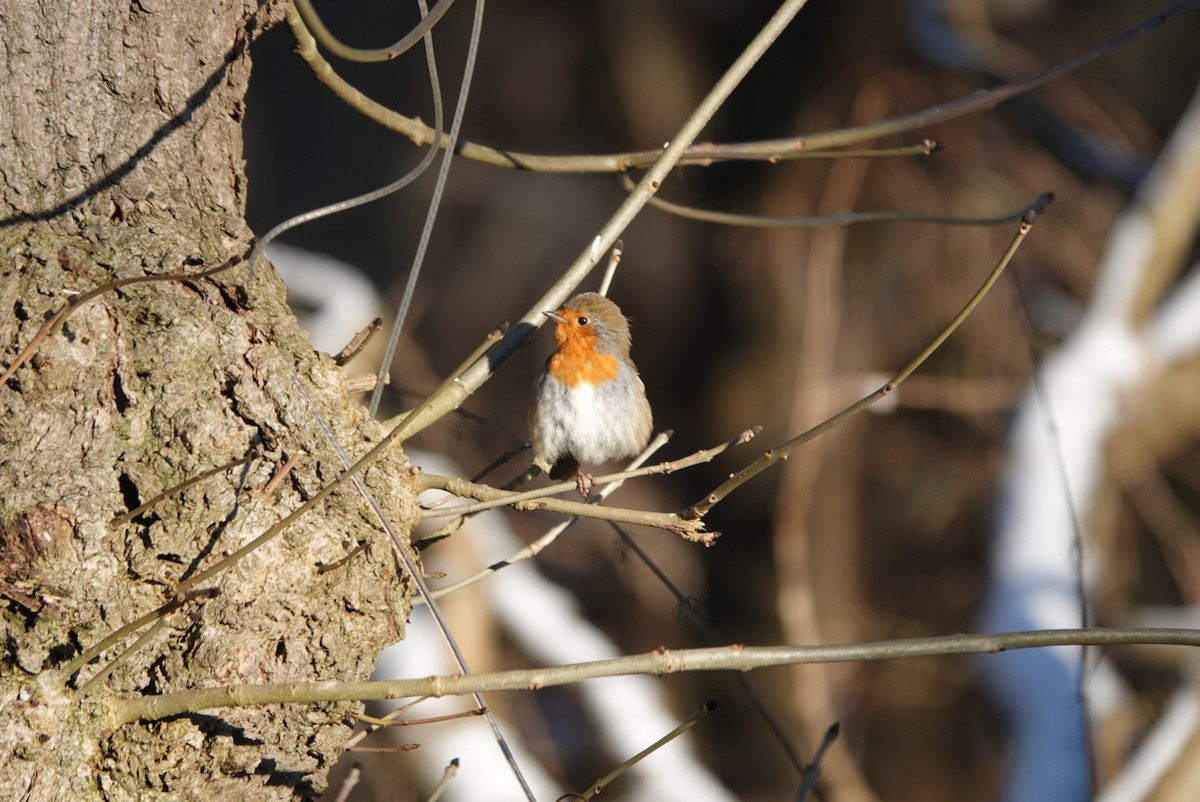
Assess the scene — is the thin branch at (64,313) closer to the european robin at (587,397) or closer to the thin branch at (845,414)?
the thin branch at (845,414)

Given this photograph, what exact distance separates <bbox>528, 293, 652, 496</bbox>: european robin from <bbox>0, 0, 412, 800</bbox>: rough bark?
1.29 meters

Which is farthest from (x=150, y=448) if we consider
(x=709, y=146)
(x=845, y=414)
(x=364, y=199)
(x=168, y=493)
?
(x=709, y=146)

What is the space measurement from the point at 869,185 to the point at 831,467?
7.38 feet

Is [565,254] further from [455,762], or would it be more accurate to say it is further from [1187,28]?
[455,762]

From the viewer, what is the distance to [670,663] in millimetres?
1454

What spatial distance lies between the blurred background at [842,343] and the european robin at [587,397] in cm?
171

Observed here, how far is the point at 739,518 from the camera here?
791 centimetres

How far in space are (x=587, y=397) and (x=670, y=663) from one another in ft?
5.80

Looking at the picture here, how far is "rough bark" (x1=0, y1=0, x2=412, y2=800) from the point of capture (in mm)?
1526

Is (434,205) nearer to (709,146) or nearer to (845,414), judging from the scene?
(845,414)

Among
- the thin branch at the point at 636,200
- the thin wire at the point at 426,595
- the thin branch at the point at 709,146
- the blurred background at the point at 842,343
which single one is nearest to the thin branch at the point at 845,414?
the thin wire at the point at 426,595

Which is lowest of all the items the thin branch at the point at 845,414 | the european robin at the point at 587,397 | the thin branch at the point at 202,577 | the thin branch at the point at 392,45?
the thin branch at the point at 845,414

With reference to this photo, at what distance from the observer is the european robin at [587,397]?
312 cm

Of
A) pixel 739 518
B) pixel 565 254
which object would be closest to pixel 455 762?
pixel 739 518
